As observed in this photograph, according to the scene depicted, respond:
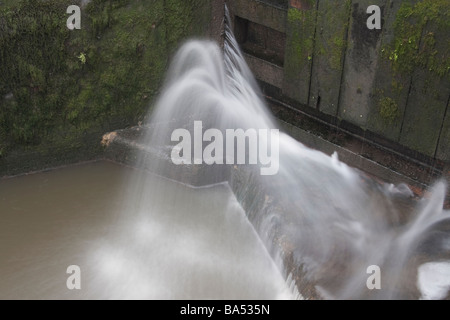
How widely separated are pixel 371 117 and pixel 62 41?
490 centimetres

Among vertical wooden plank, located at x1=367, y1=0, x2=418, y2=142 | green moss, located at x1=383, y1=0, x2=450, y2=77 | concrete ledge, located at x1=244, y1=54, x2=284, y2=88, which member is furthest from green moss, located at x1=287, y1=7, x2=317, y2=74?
green moss, located at x1=383, y1=0, x2=450, y2=77

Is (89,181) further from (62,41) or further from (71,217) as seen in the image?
(62,41)

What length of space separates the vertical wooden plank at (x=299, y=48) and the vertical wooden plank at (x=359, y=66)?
2.40 feet

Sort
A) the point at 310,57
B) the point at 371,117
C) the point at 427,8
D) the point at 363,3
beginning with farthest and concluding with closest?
the point at 310,57, the point at 371,117, the point at 363,3, the point at 427,8

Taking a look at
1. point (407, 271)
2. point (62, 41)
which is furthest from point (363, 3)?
point (62, 41)

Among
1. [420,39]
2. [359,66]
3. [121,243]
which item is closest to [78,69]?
[121,243]

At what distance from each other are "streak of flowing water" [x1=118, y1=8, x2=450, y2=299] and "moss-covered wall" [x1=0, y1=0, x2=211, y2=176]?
50 cm

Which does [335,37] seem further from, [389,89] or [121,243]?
[121,243]

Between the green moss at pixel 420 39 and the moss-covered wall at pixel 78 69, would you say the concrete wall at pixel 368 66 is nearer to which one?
the green moss at pixel 420 39

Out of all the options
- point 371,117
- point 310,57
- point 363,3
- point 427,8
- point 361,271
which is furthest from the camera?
point 310,57

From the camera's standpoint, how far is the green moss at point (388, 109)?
816cm

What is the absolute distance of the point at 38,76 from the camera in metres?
8.85

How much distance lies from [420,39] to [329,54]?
5.28ft

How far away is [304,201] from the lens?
8055 mm
